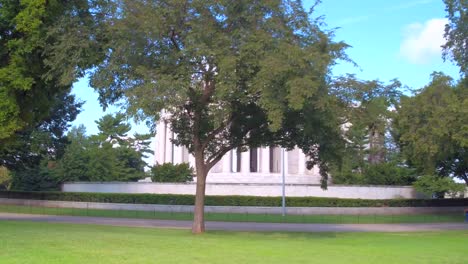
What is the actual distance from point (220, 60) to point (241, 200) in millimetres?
31448

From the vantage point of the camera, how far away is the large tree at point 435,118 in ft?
94.9

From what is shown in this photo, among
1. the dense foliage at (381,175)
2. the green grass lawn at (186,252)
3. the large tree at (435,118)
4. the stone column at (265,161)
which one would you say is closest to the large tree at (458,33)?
the large tree at (435,118)

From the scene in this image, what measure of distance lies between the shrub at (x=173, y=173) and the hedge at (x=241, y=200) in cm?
985

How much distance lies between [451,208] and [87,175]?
127ft

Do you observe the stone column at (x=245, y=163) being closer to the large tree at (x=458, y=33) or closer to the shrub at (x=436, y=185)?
the shrub at (x=436, y=185)

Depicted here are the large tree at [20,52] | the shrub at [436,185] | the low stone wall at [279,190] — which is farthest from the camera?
the low stone wall at [279,190]

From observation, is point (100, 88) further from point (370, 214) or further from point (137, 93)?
point (370, 214)

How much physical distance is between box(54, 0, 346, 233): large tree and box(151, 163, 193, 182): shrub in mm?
39902

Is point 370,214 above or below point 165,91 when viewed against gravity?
below

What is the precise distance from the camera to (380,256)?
17.5 meters

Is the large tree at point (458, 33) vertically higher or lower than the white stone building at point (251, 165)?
higher

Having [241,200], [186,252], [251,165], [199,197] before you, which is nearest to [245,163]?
[251,165]

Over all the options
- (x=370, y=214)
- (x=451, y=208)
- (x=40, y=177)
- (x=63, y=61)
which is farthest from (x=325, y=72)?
(x=40, y=177)

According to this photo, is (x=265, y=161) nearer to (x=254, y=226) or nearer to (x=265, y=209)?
(x=265, y=209)
